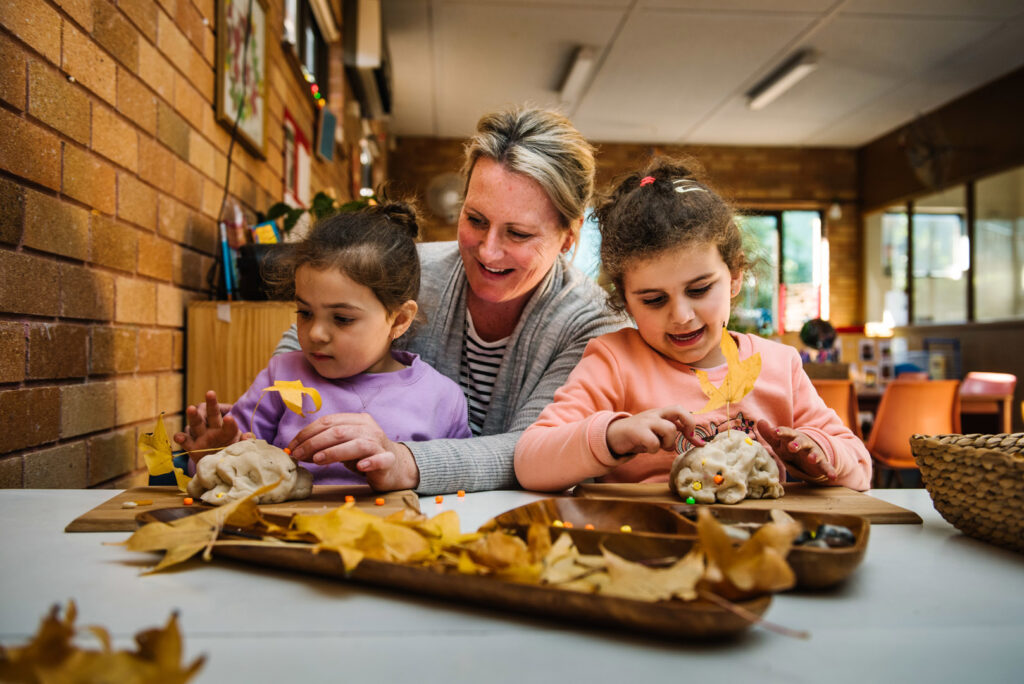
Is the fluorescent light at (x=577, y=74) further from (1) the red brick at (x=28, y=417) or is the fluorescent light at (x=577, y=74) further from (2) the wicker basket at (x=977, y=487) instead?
(2) the wicker basket at (x=977, y=487)

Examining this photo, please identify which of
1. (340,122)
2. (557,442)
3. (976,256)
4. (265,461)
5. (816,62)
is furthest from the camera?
(976,256)

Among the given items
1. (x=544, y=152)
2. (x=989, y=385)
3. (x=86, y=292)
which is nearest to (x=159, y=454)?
(x=86, y=292)

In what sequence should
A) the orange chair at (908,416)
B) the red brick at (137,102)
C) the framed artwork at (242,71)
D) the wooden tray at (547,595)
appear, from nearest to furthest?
the wooden tray at (547,595) → the red brick at (137,102) → the framed artwork at (242,71) → the orange chair at (908,416)

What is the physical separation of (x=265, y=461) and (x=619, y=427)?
0.48 metres

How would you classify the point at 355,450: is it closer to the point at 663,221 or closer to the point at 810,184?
the point at 663,221

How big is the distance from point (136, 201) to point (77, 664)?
1452mm

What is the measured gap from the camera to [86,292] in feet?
4.50

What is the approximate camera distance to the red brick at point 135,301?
154 cm

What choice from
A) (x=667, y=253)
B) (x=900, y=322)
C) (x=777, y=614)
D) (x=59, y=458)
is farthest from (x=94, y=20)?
(x=900, y=322)

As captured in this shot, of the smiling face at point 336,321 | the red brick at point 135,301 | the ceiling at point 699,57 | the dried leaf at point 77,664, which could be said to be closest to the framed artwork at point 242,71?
the red brick at point 135,301

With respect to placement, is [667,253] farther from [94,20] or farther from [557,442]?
[94,20]

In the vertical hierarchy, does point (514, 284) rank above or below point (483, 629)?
above

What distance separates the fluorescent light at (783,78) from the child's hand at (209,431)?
5.60 m

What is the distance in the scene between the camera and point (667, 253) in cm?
120
